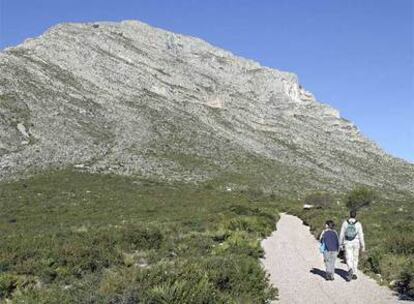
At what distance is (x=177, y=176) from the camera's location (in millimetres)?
74375

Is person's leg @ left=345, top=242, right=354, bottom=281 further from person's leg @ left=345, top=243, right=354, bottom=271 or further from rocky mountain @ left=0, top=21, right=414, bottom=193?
rocky mountain @ left=0, top=21, right=414, bottom=193

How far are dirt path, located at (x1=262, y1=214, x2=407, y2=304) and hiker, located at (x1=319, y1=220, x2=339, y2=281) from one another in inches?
11.9

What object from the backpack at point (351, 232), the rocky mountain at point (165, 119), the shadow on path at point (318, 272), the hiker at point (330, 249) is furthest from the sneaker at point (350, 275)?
the rocky mountain at point (165, 119)

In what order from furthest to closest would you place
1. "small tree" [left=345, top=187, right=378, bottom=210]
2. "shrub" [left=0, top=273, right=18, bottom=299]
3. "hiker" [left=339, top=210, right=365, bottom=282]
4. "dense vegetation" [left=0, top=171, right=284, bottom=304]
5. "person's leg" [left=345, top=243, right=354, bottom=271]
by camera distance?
"small tree" [left=345, top=187, right=378, bottom=210], "hiker" [left=339, top=210, right=365, bottom=282], "person's leg" [left=345, top=243, right=354, bottom=271], "shrub" [left=0, top=273, right=18, bottom=299], "dense vegetation" [left=0, top=171, right=284, bottom=304]

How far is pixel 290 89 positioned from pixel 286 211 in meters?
119

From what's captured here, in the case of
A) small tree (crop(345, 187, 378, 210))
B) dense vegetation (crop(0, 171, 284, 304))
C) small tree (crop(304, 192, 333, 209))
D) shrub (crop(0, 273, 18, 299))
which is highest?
small tree (crop(345, 187, 378, 210))

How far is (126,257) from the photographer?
17984mm

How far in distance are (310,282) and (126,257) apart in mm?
6140

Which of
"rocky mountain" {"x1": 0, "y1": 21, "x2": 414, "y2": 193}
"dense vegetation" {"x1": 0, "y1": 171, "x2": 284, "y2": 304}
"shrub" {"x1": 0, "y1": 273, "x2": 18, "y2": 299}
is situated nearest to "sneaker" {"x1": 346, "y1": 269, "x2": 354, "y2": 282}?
"dense vegetation" {"x1": 0, "y1": 171, "x2": 284, "y2": 304}

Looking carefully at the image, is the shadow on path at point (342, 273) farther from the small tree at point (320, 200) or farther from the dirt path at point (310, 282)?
the small tree at point (320, 200)

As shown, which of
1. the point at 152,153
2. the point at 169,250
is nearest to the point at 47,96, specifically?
the point at 152,153

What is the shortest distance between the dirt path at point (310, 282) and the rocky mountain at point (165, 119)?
4684 cm

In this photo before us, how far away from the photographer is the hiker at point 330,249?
16312 millimetres

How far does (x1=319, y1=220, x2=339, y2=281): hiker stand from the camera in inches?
642
